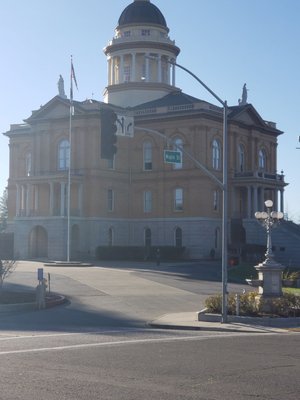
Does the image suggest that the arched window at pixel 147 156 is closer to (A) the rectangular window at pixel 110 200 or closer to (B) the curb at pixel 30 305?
(A) the rectangular window at pixel 110 200

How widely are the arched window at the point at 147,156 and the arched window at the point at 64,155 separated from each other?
763 cm

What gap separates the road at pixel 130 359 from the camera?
1188 cm

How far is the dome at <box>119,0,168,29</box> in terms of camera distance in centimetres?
8219

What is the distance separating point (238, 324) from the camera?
2519 cm

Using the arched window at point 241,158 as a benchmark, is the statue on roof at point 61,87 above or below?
above

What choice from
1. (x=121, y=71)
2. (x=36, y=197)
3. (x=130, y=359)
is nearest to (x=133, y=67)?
(x=121, y=71)

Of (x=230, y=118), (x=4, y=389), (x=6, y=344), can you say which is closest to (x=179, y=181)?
(x=230, y=118)

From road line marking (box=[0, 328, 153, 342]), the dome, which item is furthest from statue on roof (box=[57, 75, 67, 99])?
road line marking (box=[0, 328, 153, 342])

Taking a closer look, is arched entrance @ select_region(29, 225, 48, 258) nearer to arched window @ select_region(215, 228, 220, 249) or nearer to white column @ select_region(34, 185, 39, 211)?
white column @ select_region(34, 185, 39, 211)

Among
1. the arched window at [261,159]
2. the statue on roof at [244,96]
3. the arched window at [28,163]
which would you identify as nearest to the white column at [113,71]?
the arched window at [28,163]

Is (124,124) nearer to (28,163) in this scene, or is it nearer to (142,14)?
(28,163)

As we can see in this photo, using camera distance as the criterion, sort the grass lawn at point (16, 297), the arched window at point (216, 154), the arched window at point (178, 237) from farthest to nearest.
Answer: the arched window at point (216, 154), the arched window at point (178, 237), the grass lawn at point (16, 297)

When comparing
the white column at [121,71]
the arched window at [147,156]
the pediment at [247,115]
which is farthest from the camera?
the white column at [121,71]

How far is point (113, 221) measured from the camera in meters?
76.1
